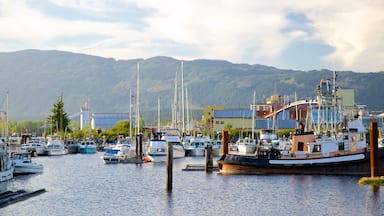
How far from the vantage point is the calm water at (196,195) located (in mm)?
44906

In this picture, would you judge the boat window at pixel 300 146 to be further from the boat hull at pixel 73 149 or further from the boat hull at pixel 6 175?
the boat hull at pixel 73 149

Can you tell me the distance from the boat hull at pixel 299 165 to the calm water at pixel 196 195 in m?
1.41

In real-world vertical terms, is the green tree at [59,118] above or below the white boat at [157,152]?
above

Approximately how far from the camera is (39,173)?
2928 inches

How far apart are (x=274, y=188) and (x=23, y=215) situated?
79.8 ft

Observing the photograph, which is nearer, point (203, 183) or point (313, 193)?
point (313, 193)

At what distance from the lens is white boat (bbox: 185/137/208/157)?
120500mm

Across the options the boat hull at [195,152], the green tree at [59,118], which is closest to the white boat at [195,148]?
the boat hull at [195,152]

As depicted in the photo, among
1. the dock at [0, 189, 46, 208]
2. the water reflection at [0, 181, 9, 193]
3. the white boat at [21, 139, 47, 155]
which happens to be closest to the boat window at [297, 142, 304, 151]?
the dock at [0, 189, 46, 208]

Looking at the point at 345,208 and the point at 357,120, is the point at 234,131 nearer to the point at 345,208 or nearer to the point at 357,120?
the point at 357,120

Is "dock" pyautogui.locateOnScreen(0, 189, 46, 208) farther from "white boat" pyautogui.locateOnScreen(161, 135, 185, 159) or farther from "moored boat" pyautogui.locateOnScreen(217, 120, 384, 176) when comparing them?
"white boat" pyautogui.locateOnScreen(161, 135, 185, 159)

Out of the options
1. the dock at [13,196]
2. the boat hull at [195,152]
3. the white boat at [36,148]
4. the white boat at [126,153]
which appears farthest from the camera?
the white boat at [36,148]

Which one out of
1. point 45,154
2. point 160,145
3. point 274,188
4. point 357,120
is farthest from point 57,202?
point 45,154

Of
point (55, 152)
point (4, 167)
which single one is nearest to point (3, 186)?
point (4, 167)
